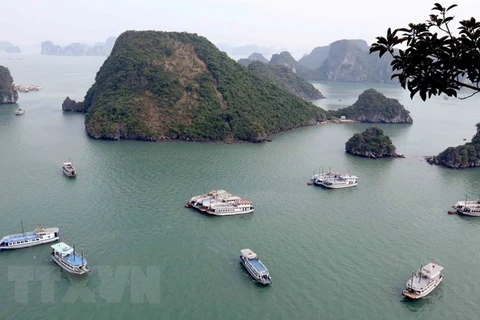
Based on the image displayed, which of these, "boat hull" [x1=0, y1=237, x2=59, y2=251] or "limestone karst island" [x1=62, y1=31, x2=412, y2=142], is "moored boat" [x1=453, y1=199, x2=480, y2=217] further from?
"boat hull" [x1=0, y1=237, x2=59, y2=251]

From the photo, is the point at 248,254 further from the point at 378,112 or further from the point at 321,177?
the point at 378,112

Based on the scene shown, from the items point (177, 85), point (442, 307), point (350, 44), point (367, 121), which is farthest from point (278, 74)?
point (442, 307)

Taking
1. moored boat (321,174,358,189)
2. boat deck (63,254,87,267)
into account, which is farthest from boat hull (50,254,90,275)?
moored boat (321,174,358,189)

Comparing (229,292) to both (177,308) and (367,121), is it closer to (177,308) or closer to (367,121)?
(177,308)

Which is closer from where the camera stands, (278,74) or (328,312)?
Answer: (328,312)

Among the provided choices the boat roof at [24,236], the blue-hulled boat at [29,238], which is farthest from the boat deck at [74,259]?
the boat roof at [24,236]

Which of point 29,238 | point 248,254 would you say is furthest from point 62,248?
point 248,254

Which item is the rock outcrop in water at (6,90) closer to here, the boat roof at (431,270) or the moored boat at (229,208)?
the moored boat at (229,208)
